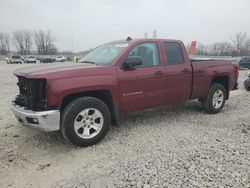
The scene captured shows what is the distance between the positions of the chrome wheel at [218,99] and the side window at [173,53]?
5.13ft

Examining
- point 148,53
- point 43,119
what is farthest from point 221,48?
point 43,119

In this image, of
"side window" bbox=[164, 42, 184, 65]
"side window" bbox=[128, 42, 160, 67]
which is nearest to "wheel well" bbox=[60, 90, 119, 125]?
"side window" bbox=[128, 42, 160, 67]

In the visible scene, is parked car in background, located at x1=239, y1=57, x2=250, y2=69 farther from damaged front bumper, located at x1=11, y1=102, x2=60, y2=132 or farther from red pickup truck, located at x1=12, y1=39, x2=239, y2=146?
damaged front bumper, located at x1=11, y1=102, x2=60, y2=132

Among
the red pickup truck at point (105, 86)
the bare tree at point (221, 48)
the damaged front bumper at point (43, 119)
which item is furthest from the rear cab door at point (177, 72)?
the bare tree at point (221, 48)

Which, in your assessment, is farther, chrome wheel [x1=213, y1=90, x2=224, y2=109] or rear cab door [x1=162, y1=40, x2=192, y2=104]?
chrome wheel [x1=213, y1=90, x2=224, y2=109]

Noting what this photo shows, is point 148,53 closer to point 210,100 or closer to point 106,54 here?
point 106,54

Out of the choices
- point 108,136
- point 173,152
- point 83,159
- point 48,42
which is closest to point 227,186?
point 173,152

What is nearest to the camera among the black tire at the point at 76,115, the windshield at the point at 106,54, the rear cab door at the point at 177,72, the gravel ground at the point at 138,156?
the gravel ground at the point at 138,156

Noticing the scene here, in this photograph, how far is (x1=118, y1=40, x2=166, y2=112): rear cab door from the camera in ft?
15.2

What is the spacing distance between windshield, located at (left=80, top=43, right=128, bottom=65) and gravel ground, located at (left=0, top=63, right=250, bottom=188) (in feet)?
4.70

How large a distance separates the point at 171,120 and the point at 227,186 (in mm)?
2796

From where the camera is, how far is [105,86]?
4.32 meters

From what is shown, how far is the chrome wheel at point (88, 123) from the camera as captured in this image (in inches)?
164

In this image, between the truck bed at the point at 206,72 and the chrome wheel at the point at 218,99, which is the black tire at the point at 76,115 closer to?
the truck bed at the point at 206,72
